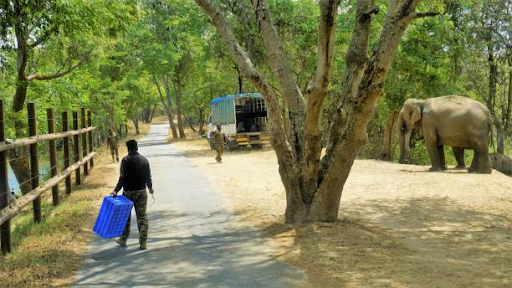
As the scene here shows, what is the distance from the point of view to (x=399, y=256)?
21.8 feet

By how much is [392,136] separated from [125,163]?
1864 centimetres

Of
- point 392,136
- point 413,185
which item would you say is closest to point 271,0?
point 392,136

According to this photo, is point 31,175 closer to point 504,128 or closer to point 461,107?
point 461,107

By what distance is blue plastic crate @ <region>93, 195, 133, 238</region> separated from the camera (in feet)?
24.0

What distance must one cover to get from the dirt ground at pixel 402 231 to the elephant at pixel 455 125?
134 centimetres

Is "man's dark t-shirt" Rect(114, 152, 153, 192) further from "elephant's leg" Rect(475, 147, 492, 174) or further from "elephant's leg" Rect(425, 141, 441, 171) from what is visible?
"elephant's leg" Rect(425, 141, 441, 171)

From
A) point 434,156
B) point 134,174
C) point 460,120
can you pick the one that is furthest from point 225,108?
point 134,174

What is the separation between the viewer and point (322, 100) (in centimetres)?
779

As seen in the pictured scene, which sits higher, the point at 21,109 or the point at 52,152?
the point at 21,109

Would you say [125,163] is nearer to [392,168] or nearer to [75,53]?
[75,53]

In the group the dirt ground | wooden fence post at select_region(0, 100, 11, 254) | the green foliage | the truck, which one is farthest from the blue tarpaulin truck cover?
wooden fence post at select_region(0, 100, 11, 254)

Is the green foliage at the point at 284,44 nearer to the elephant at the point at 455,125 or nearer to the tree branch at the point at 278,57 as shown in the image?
the elephant at the point at 455,125

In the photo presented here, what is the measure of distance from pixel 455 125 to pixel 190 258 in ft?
36.5

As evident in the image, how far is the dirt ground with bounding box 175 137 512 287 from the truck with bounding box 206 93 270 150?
42.3 ft
